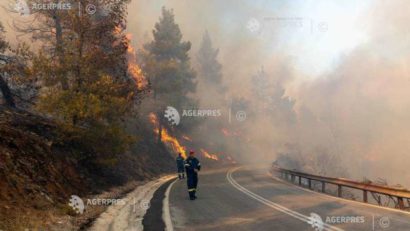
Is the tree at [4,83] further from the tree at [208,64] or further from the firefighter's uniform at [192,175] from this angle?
the tree at [208,64]

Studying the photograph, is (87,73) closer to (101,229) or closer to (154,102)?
(101,229)

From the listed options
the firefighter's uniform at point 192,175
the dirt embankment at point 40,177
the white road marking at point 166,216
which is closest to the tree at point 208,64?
the dirt embankment at point 40,177

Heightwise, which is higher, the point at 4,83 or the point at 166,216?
the point at 4,83

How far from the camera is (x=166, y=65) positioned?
128 ft

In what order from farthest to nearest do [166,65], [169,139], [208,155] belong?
[208,155], [169,139], [166,65]

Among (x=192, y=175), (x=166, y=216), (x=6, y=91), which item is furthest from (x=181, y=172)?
(x=166, y=216)

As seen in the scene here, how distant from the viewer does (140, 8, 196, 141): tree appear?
39.1 metres

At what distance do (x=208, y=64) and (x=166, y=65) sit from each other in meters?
31.0

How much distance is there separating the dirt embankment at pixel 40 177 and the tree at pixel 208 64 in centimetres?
5245

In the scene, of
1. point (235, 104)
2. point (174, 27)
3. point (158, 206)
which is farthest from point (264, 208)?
point (235, 104)

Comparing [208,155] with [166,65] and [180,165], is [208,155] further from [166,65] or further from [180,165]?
[180,165]

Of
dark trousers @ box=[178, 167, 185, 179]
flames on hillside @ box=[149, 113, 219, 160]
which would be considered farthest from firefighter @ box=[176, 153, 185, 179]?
flames on hillside @ box=[149, 113, 219, 160]

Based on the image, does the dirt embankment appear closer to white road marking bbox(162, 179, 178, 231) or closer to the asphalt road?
white road marking bbox(162, 179, 178, 231)

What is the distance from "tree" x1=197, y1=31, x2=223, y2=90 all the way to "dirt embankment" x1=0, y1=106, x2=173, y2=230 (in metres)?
52.4
